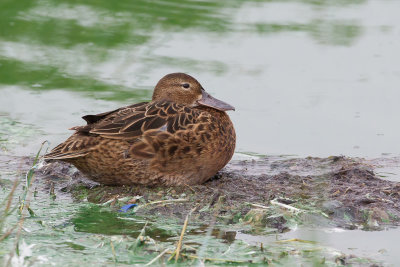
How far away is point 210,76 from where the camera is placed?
394 inches

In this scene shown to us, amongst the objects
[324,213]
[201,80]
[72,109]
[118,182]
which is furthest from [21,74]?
[324,213]

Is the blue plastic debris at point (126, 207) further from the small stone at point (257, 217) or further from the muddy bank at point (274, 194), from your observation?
the small stone at point (257, 217)

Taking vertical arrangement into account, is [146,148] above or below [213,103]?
below

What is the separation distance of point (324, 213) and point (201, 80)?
4.09 metres

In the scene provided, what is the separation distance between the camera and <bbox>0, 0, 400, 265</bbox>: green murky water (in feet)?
18.9

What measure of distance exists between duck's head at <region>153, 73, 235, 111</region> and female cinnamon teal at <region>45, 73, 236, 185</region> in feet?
2.22

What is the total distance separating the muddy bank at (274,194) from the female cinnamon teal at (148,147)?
13cm

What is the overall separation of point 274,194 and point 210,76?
148 inches

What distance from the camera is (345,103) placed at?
9336 millimetres

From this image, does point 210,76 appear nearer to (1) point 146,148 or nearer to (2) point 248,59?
(2) point 248,59

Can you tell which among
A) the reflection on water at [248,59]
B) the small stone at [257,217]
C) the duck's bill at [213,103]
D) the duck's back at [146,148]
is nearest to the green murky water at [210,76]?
the reflection on water at [248,59]

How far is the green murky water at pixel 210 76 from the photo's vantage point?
5762 millimetres

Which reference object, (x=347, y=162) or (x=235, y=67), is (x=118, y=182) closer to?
(x=347, y=162)

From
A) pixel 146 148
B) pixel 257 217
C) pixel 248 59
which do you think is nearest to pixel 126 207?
pixel 146 148
